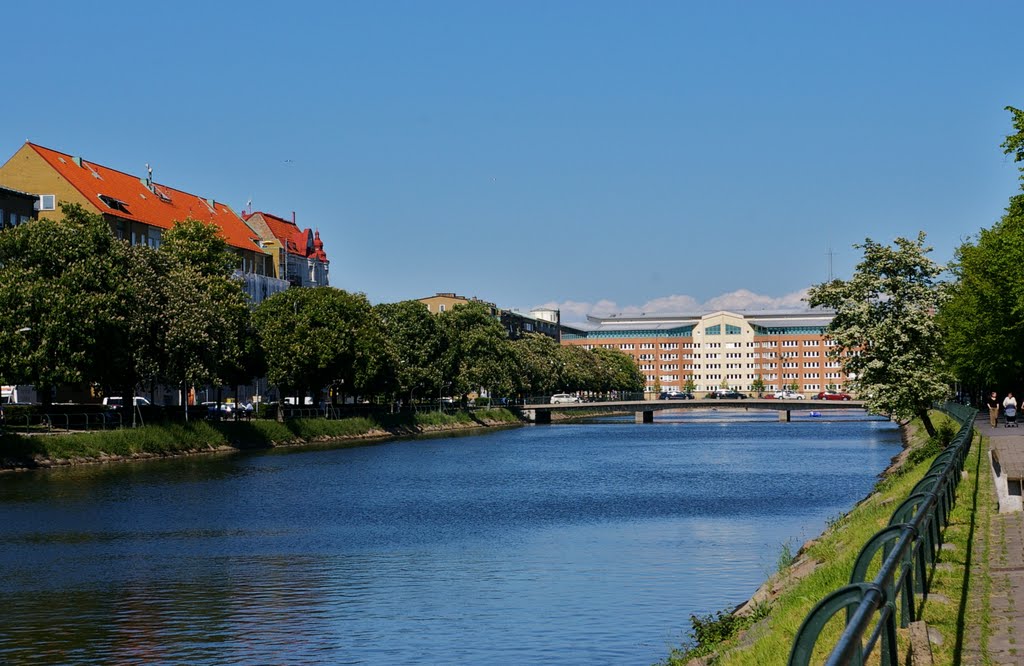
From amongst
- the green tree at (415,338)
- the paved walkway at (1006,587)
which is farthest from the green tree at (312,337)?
the paved walkway at (1006,587)

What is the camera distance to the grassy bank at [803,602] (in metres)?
16.6

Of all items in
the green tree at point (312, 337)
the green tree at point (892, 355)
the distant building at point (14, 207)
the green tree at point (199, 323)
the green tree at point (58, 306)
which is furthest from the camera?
the green tree at point (312, 337)

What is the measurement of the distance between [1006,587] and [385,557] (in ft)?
79.8

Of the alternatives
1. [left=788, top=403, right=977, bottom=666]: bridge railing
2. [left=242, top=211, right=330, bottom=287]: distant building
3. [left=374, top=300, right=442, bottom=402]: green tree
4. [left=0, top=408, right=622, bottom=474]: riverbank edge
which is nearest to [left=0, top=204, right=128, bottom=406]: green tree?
[left=0, top=408, right=622, bottom=474]: riverbank edge

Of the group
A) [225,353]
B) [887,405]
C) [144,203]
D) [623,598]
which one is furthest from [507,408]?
[623,598]

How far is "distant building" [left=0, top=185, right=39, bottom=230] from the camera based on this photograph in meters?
107

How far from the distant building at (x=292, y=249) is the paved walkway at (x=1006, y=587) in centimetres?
14997

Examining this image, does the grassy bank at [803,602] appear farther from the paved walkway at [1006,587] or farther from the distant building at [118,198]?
the distant building at [118,198]

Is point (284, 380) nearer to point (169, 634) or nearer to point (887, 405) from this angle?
point (887, 405)

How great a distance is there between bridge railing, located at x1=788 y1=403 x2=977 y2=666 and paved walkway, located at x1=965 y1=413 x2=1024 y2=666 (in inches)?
33.9

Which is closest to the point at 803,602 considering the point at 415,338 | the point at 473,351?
the point at 415,338

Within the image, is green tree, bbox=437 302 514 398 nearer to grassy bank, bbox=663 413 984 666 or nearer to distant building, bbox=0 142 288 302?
distant building, bbox=0 142 288 302

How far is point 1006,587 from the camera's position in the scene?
17359 mm

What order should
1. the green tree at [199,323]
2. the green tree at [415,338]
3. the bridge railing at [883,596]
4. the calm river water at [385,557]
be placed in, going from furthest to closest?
1. the green tree at [415,338]
2. the green tree at [199,323]
3. the calm river water at [385,557]
4. the bridge railing at [883,596]
